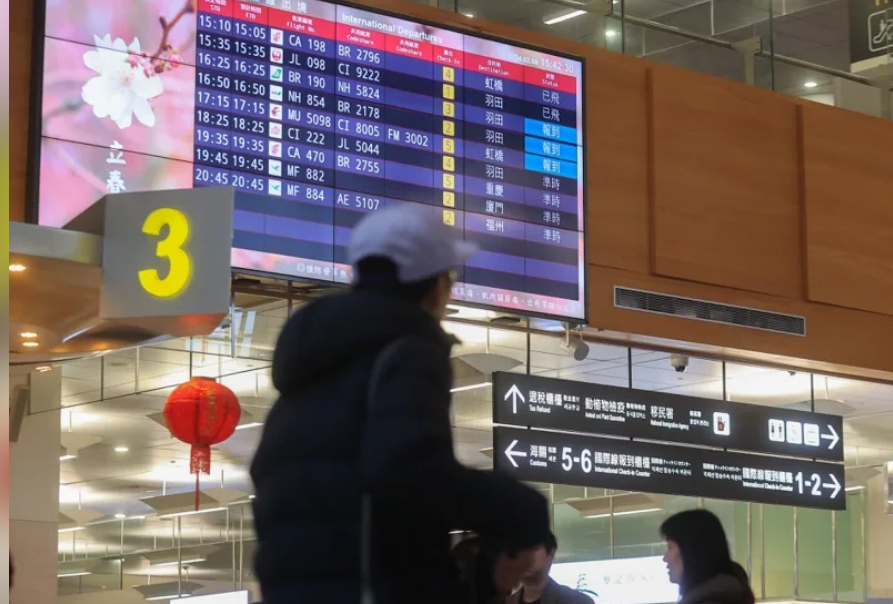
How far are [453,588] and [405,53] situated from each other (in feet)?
16.3

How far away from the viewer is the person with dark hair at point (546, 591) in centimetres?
472

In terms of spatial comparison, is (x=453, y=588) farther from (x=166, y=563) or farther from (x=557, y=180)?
(x=166, y=563)

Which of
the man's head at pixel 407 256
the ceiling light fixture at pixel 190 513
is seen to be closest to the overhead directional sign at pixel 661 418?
the man's head at pixel 407 256

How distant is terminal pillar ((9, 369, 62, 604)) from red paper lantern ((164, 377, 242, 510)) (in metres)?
1.26

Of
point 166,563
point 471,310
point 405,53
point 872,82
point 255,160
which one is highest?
point 872,82

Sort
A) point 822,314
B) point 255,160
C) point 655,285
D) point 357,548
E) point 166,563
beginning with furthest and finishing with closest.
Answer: point 166,563, point 822,314, point 655,285, point 255,160, point 357,548

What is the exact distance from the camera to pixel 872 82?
9422 millimetres

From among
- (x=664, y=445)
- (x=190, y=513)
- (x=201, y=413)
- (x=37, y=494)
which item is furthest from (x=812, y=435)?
(x=190, y=513)

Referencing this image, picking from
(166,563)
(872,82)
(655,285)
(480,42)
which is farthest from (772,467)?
(166,563)

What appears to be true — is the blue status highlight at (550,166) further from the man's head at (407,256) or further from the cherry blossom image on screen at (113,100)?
the man's head at (407,256)

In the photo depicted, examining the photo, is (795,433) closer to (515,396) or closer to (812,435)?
(812,435)

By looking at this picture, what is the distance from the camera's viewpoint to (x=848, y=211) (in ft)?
28.7

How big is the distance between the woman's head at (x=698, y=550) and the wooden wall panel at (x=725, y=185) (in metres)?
4.00

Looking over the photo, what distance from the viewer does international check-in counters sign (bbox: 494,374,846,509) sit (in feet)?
25.2
